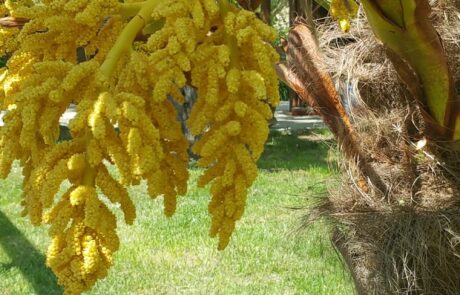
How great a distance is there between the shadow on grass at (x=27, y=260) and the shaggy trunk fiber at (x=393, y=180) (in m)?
2.76

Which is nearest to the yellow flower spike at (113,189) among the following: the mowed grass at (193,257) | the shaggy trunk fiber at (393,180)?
the shaggy trunk fiber at (393,180)

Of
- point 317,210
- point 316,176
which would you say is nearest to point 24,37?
point 317,210

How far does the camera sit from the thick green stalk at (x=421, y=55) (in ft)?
→ 4.01

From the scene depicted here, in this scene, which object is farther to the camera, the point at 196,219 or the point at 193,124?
the point at 196,219

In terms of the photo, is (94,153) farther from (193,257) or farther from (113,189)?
(193,257)

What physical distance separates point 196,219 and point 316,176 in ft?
6.51

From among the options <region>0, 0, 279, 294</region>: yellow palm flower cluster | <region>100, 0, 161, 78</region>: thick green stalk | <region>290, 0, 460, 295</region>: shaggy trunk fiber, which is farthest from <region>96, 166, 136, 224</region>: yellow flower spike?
<region>290, 0, 460, 295</region>: shaggy trunk fiber

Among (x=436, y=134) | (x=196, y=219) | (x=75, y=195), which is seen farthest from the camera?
(x=196, y=219)

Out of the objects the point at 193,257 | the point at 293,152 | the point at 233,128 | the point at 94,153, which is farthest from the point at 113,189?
the point at 293,152

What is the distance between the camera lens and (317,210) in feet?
6.93

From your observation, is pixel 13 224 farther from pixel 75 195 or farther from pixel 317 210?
pixel 75 195

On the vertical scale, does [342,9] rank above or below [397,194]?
above

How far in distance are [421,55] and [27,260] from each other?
403 cm

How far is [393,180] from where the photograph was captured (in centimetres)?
182
